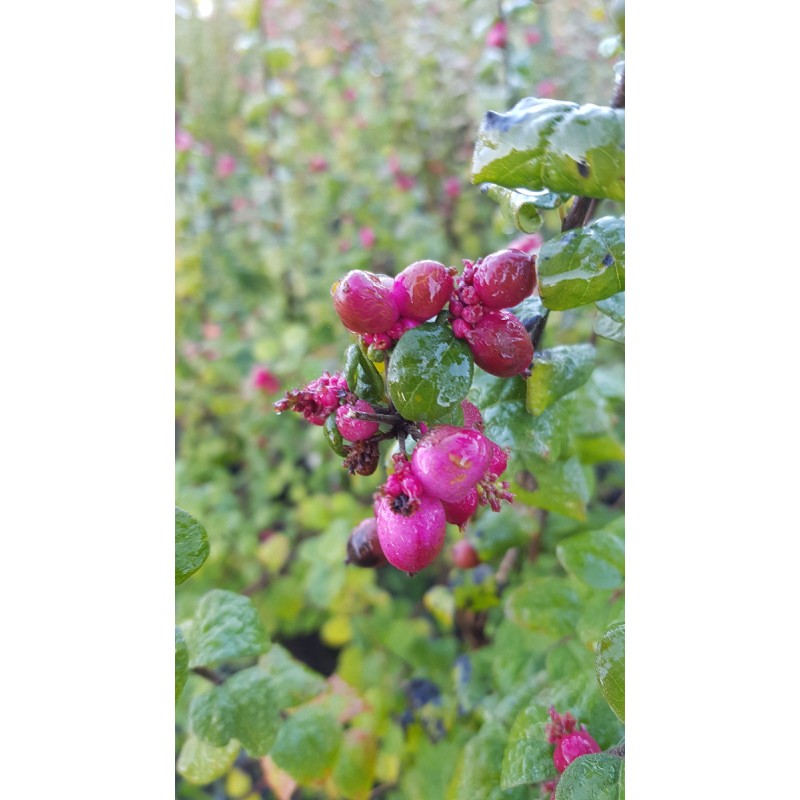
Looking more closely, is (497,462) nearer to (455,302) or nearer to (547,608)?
(455,302)

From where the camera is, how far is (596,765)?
47 centimetres

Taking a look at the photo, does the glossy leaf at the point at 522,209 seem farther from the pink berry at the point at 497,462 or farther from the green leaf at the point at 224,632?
the green leaf at the point at 224,632

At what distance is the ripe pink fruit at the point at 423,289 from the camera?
420 millimetres

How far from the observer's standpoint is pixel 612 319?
572 mm

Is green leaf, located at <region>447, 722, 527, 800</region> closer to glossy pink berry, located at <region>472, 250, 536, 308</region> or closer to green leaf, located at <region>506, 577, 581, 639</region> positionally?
green leaf, located at <region>506, 577, 581, 639</region>

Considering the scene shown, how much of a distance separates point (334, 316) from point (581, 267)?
118cm

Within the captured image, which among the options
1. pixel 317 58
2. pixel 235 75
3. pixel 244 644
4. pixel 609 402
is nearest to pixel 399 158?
pixel 317 58

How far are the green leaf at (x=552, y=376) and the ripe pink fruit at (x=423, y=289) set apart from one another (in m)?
0.15

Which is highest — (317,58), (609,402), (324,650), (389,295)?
(317,58)

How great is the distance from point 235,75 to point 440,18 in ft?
2.63

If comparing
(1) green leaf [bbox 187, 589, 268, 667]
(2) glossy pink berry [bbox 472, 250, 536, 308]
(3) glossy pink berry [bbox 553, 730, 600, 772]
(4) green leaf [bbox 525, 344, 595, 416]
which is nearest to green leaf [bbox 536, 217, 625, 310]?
(2) glossy pink berry [bbox 472, 250, 536, 308]

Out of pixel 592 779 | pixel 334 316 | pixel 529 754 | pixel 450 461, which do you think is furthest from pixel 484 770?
pixel 334 316

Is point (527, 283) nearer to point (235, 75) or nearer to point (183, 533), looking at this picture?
point (183, 533)

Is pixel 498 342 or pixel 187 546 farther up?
pixel 498 342
